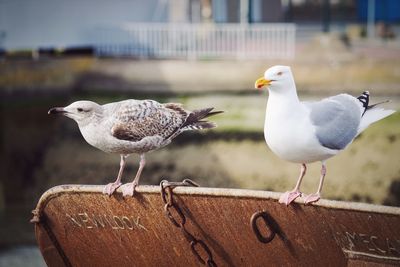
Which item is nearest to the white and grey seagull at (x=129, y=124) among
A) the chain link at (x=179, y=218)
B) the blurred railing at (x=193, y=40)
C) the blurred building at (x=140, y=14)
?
the chain link at (x=179, y=218)

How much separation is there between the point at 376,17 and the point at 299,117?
10340 mm

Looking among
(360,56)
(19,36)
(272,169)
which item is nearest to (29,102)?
(19,36)

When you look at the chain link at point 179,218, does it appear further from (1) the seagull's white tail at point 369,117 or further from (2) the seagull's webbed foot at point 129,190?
(1) the seagull's white tail at point 369,117

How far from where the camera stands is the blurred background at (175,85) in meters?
10.1

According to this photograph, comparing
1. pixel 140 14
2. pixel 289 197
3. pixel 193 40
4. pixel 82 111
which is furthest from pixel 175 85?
pixel 289 197

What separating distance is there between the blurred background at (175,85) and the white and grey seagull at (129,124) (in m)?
5.91

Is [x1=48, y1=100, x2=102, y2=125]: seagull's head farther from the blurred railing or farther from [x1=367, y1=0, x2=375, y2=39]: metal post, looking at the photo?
[x1=367, y1=0, x2=375, y2=39]: metal post

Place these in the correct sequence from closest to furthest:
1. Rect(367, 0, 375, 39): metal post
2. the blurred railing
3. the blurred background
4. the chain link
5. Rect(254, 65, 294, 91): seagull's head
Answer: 1. Rect(254, 65, 294, 91): seagull's head
2. the chain link
3. the blurred background
4. the blurred railing
5. Rect(367, 0, 375, 39): metal post

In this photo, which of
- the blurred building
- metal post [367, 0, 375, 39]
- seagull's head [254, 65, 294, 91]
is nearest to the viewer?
seagull's head [254, 65, 294, 91]

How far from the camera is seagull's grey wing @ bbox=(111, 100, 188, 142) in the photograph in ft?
12.2

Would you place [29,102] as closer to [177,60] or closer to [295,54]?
[177,60]

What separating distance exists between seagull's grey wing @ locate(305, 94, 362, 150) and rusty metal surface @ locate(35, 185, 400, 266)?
0.83 ft

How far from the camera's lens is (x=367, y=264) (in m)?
3.53

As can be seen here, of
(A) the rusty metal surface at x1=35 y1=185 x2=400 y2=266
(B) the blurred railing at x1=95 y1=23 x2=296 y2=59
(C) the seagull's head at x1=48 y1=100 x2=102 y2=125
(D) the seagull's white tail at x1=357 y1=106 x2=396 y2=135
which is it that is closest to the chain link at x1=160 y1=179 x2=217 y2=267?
(A) the rusty metal surface at x1=35 y1=185 x2=400 y2=266
